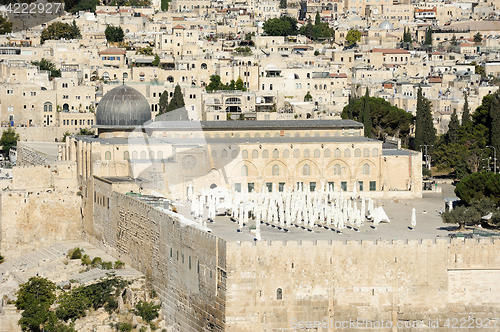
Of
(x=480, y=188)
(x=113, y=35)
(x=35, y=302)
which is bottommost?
(x=35, y=302)

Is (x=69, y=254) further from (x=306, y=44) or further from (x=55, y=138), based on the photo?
(x=306, y=44)

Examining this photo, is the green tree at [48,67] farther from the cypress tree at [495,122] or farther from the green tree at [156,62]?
the cypress tree at [495,122]

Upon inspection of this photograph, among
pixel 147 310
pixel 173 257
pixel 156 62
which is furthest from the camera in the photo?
pixel 156 62

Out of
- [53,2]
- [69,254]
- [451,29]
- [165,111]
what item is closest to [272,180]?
[69,254]

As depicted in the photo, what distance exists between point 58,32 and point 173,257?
80289mm

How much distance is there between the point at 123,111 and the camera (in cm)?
7162

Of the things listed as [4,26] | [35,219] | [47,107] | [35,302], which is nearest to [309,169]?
[35,219]

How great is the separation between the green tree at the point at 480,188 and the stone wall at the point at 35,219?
22.6m

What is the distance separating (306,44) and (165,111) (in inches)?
1547

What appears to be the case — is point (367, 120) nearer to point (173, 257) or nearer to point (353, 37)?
point (173, 257)

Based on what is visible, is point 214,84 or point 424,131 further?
point 214,84

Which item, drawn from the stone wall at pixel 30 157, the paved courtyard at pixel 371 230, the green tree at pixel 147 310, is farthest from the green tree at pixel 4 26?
the green tree at pixel 147 310

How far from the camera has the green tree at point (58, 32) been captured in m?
128

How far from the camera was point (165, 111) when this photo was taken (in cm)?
9481
